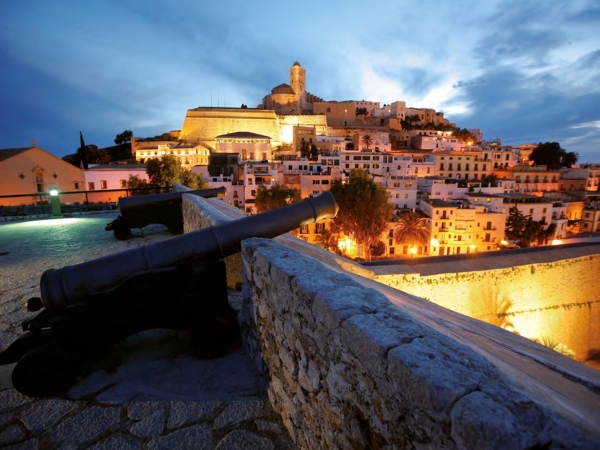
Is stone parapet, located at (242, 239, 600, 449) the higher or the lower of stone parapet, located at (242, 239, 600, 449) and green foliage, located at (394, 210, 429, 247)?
the higher

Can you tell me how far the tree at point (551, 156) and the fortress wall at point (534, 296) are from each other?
143 ft

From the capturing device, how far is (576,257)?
39.0ft

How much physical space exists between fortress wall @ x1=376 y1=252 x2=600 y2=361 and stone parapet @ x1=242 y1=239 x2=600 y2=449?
883 cm

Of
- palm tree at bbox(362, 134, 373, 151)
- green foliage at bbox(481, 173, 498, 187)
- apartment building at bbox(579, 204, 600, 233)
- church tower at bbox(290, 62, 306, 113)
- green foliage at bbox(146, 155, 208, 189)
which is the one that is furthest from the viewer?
church tower at bbox(290, 62, 306, 113)

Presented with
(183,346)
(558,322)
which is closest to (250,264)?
(183,346)

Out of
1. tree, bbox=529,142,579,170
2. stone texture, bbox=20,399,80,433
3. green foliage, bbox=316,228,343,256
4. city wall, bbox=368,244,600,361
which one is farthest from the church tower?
stone texture, bbox=20,399,80,433

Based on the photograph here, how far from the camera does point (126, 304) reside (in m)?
2.41

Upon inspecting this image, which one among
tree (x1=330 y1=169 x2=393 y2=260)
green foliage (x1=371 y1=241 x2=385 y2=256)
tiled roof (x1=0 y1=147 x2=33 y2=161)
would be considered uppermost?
tiled roof (x1=0 y1=147 x2=33 y2=161)

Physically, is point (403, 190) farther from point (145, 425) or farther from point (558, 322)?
point (145, 425)

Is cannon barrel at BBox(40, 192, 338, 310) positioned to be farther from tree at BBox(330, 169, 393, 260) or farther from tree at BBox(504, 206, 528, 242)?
tree at BBox(504, 206, 528, 242)

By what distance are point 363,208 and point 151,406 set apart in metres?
23.2

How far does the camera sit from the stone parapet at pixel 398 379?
0.72m

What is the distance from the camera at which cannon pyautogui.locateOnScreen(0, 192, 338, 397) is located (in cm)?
223

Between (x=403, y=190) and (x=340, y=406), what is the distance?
32219mm
